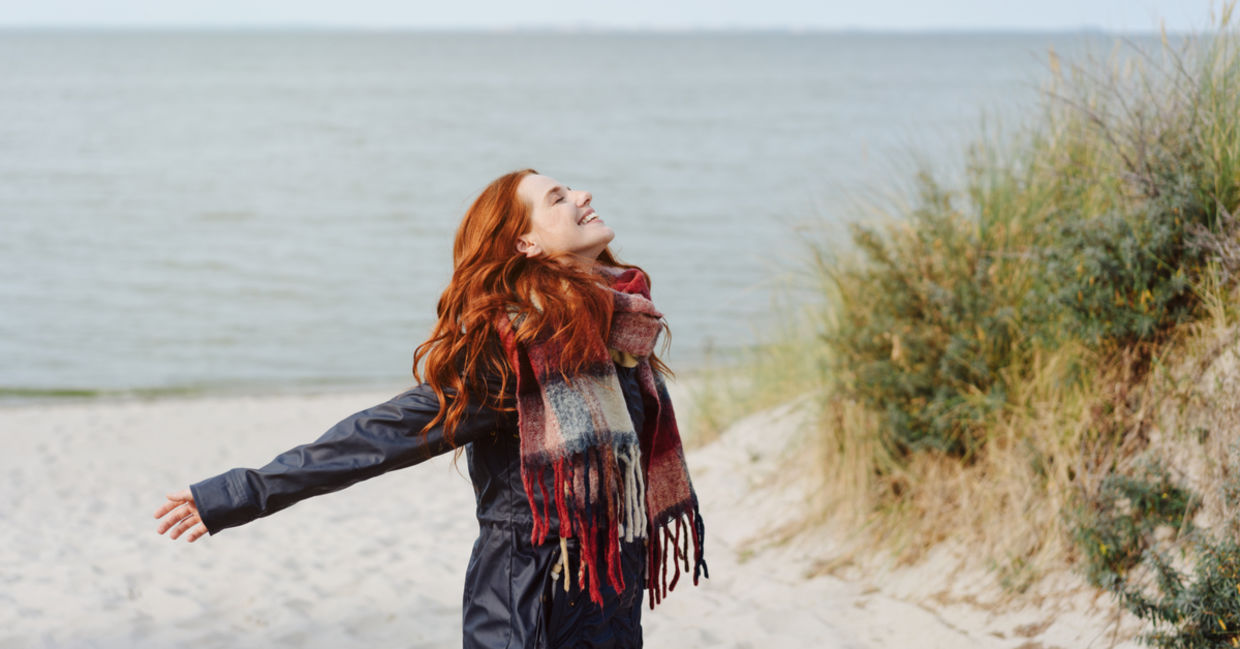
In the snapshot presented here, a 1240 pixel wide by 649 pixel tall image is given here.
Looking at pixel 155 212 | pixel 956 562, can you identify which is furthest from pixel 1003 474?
pixel 155 212

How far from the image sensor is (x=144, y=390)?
12031mm

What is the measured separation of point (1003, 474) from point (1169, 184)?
140cm

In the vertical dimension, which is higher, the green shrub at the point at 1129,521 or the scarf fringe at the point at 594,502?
the scarf fringe at the point at 594,502

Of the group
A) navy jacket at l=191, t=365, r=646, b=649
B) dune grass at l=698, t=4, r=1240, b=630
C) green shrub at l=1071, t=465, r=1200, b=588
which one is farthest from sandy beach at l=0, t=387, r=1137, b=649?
navy jacket at l=191, t=365, r=646, b=649

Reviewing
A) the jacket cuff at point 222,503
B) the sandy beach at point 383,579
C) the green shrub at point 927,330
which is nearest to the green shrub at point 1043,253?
the green shrub at point 927,330

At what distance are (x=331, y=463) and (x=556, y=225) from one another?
0.75 m

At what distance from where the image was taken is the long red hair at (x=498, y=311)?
2.35 m

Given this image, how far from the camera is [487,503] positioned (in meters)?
2.54

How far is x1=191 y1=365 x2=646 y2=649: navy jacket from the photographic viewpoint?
231 centimetres

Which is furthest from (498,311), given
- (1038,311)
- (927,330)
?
(927,330)

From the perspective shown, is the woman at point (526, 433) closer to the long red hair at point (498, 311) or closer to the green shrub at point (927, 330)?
the long red hair at point (498, 311)

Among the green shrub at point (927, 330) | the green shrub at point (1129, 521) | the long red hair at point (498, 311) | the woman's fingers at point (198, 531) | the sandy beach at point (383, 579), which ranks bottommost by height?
the sandy beach at point (383, 579)

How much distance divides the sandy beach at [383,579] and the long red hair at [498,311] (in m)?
2.48

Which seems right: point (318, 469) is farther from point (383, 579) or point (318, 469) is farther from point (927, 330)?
point (927, 330)
